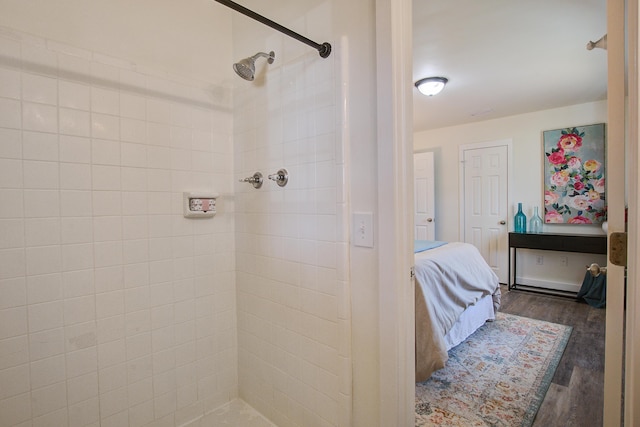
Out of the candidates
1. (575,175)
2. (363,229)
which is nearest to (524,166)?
(575,175)

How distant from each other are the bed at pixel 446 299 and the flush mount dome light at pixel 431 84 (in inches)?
58.5

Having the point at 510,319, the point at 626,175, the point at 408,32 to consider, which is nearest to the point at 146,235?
the point at 408,32

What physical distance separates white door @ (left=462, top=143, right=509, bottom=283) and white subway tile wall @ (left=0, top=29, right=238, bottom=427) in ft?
12.8

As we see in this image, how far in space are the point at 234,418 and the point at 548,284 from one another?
4194 mm

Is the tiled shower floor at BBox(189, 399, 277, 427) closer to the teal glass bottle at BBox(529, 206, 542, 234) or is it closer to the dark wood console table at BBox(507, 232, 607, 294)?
the dark wood console table at BBox(507, 232, 607, 294)

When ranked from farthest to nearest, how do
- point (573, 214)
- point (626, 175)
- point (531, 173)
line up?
point (531, 173) < point (573, 214) < point (626, 175)

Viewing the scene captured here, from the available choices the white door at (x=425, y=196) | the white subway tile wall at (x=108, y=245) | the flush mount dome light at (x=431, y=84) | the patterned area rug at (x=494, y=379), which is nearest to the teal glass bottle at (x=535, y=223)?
the white door at (x=425, y=196)

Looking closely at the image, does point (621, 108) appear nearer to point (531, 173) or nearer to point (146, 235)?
point (146, 235)

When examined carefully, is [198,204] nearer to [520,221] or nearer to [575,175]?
[520,221]

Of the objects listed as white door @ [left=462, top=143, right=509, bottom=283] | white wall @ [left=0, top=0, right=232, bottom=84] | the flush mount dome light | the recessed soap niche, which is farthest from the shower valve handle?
white door @ [left=462, top=143, right=509, bottom=283]

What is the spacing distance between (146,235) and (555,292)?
4.61 metres

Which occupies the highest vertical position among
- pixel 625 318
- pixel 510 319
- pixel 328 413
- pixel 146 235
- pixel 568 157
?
pixel 568 157

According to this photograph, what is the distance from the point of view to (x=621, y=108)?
2.74 feet

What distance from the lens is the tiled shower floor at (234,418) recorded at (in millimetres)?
1587
